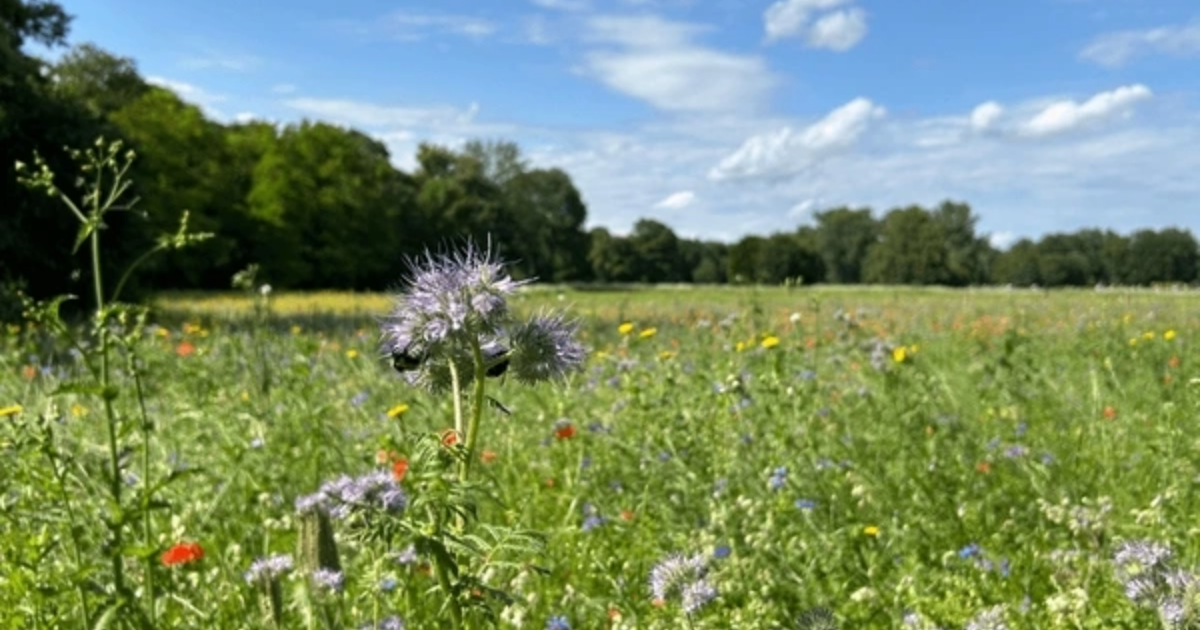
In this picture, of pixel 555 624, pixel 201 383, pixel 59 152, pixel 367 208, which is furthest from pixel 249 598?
pixel 367 208

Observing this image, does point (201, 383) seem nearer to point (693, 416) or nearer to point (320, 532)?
point (693, 416)

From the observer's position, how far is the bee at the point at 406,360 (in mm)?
1840

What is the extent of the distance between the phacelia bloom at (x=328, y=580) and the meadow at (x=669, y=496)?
4 cm

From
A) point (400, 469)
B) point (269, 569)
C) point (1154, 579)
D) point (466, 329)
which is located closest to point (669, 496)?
point (400, 469)

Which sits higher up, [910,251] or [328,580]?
[910,251]

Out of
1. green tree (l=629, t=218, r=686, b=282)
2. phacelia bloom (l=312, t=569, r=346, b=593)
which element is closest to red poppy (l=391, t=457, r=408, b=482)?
phacelia bloom (l=312, t=569, r=346, b=593)

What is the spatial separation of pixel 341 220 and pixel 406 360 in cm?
4523

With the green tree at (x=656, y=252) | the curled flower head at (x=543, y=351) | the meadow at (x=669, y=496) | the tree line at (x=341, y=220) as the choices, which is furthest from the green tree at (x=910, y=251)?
the curled flower head at (x=543, y=351)

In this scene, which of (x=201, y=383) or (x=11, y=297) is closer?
(x=201, y=383)

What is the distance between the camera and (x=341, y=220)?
45875 millimetres

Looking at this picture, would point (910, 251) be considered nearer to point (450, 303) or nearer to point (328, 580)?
point (328, 580)

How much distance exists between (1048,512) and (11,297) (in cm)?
1185

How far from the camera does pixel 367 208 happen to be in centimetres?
4725

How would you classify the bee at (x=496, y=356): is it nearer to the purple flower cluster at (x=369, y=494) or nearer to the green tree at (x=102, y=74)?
the purple flower cluster at (x=369, y=494)
